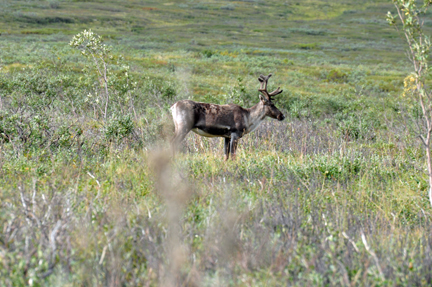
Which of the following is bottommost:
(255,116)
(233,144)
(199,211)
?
(233,144)

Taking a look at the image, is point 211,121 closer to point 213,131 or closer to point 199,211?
point 213,131

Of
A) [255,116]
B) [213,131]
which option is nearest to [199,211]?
[213,131]

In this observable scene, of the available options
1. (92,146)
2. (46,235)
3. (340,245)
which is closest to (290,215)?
(340,245)

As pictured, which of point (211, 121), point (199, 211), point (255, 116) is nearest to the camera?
point (199, 211)

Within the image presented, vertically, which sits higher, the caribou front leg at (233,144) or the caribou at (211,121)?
the caribou at (211,121)

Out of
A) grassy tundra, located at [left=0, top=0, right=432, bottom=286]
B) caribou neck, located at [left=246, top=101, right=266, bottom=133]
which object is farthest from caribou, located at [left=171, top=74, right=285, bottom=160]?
grassy tundra, located at [left=0, top=0, right=432, bottom=286]

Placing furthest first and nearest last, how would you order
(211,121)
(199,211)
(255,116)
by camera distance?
(255,116) → (211,121) → (199,211)

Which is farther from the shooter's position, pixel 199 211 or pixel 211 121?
pixel 211 121

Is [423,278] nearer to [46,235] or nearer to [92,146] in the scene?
[46,235]

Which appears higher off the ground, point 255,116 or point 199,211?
point 199,211

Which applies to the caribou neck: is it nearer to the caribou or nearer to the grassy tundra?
the caribou

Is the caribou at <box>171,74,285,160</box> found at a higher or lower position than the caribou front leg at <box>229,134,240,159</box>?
higher

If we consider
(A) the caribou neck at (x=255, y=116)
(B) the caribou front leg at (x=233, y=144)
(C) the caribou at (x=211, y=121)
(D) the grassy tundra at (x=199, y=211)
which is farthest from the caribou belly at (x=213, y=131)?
(A) the caribou neck at (x=255, y=116)

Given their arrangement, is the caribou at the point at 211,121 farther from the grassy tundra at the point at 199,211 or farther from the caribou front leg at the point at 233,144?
the grassy tundra at the point at 199,211
